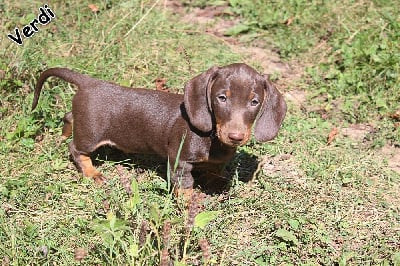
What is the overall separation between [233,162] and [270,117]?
0.94 meters

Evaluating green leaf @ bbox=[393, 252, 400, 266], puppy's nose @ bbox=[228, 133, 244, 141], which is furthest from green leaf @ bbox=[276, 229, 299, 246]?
puppy's nose @ bbox=[228, 133, 244, 141]

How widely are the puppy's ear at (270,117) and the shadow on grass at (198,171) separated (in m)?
0.56

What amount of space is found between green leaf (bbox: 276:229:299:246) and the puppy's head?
643 mm

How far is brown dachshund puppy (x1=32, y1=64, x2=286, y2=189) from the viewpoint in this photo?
3.97 meters

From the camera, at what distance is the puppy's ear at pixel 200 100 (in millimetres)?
4125

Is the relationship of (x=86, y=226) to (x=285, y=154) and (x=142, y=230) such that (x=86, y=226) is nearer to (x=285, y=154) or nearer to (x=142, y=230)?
(x=142, y=230)

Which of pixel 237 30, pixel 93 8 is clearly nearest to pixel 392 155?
pixel 237 30

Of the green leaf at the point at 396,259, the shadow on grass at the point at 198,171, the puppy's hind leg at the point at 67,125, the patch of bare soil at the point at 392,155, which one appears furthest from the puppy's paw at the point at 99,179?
the patch of bare soil at the point at 392,155

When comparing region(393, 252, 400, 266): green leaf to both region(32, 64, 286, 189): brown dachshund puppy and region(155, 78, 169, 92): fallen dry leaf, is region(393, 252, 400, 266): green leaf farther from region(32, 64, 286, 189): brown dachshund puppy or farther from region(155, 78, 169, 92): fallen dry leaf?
region(155, 78, 169, 92): fallen dry leaf

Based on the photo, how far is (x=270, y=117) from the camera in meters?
4.22

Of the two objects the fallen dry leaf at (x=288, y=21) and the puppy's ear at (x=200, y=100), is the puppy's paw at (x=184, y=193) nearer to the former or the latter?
the puppy's ear at (x=200, y=100)

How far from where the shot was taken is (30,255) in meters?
3.93

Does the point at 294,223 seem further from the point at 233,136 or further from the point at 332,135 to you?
the point at 332,135

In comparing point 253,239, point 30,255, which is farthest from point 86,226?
point 253,239
